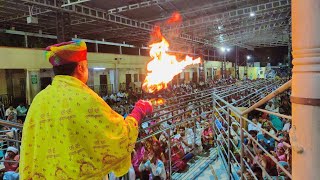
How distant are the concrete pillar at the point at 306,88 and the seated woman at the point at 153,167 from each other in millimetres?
3432

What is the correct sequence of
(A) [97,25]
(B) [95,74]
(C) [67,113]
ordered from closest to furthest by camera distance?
(C) [67,113] → (A) [97,25] → (B) [95,74]

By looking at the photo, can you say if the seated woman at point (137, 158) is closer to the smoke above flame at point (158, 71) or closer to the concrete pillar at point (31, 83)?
the smoke above flame at point (158, 71)

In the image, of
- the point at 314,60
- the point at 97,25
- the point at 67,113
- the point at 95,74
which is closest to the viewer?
the point at 314,60

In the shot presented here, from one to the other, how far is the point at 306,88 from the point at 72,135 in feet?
3.87

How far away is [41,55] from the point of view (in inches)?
559

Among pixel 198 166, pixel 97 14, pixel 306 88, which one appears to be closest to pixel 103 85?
pixel 97 14

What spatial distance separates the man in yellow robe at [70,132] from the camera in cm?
149

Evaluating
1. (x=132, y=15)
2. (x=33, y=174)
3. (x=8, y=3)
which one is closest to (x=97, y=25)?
(x=132, y=15)

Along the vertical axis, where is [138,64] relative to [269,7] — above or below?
below

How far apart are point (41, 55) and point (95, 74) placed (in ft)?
14.7

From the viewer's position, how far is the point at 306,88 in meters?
1.09

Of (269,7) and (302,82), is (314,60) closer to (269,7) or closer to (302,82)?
(302,82)

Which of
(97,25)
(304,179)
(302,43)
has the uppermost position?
(97,25)

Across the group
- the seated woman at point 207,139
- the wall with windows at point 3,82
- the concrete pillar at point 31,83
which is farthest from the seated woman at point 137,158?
the wall with windows at point 3,82
